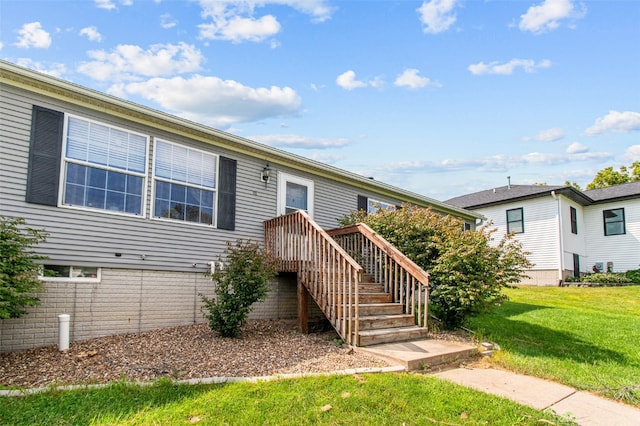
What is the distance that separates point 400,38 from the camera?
33.5 ft

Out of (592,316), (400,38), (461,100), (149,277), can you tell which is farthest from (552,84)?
(149,277)

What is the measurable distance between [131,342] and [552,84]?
11.8m

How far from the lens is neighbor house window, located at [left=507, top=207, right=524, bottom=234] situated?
60.8 ft

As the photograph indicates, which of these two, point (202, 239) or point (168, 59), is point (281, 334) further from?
point (168, 59)

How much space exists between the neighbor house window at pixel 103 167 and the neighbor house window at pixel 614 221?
800 inches

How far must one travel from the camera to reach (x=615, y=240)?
60.0 ft

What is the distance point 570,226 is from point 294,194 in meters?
15.1

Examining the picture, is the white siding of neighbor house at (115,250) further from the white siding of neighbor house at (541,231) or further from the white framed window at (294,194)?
the white siding of neighbor house at (541,231)

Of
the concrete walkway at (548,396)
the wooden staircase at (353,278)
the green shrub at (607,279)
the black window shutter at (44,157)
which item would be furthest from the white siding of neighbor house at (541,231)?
the black window shutter at (44,157)

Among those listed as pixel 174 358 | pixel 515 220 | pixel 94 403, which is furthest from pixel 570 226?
pixel 94 403

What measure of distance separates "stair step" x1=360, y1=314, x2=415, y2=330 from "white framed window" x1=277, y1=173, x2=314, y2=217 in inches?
134

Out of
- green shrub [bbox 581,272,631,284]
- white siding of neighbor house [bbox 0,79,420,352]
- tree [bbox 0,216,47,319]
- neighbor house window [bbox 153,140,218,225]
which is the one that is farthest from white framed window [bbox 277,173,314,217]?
green shrub [bbox 581,272,631,284]

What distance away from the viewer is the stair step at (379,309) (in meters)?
6.16

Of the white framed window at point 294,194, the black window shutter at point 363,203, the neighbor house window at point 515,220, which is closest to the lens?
the white framed window at point 294,194
